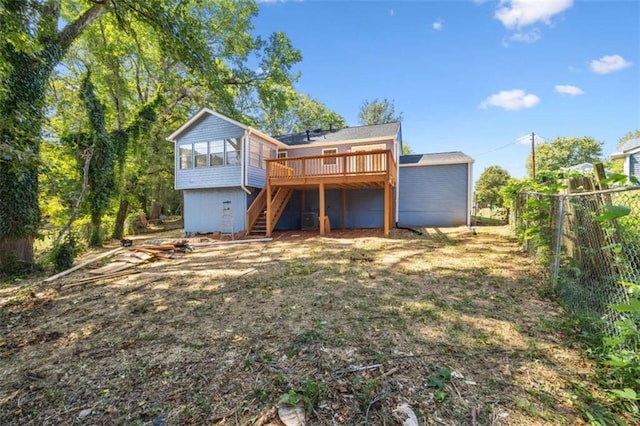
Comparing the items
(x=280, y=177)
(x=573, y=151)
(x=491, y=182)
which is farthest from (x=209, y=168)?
(x=573, y=151)

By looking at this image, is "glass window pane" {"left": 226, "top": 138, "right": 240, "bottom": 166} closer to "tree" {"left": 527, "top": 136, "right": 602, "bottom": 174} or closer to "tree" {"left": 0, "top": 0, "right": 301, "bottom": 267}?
"tree" {"left": 0, "top": 0, "right": 301, "bottom": 267}

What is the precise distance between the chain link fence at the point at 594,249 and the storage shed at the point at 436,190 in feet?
29.0

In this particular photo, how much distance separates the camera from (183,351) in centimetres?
283

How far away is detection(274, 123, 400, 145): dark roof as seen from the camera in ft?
43.7

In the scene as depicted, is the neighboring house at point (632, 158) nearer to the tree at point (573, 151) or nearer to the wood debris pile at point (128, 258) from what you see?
the wood debris pile at point (128, 258)

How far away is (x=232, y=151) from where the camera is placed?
1237 cm

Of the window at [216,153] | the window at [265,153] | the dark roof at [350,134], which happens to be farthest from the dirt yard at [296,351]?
the dark roof at [350,134]

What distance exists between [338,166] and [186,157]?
7460mm

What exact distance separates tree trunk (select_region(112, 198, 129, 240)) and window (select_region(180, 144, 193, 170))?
3605mm

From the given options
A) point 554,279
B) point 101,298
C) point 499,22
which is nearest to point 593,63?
point 499,22

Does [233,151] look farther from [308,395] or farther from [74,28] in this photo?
[308,395]

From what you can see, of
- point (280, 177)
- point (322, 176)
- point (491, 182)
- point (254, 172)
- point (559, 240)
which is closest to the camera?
point (559, 240)

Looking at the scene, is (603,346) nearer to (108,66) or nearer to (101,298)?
(101,298)

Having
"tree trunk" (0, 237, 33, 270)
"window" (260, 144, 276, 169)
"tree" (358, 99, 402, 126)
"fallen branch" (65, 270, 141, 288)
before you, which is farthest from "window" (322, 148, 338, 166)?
"tree" (358, 99, 402, 126)
